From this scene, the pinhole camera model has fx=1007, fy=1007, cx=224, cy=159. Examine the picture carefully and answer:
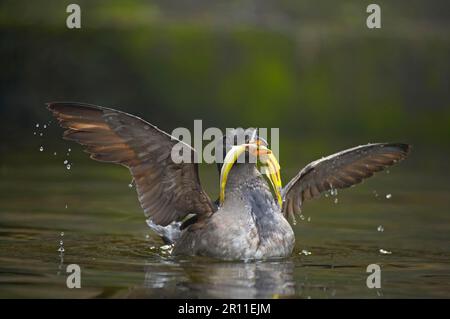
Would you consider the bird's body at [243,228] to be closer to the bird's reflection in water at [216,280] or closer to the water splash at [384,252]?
the bird's reflection in water at [216,280]

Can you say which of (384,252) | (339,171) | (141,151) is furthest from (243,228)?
(339,171)

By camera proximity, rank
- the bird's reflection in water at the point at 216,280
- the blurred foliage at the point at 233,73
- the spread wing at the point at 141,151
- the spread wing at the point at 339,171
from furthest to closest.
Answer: the blurred foliage at the point at 233,73
the spread wing at the point at 339,171
the spread wing at the point at 141,151
the bird's reflection in water at the point at 216,280

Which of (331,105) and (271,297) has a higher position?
(331,105)

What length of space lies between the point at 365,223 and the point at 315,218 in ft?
2.03

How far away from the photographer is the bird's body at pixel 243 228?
24.4 ft

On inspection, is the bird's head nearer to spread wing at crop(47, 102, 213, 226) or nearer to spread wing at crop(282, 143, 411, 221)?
spread wing at crop(47, 102, 213, 226)

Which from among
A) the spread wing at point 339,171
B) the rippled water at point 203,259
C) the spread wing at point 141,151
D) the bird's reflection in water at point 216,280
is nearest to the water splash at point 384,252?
the rippled water at point 203,259

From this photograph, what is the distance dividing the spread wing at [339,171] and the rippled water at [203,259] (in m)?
0.41

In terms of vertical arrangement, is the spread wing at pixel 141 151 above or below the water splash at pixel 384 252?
above

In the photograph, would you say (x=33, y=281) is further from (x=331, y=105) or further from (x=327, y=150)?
(x=331, y=105)

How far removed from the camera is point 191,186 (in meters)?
7.55

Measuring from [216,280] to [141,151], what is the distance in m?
1.31
